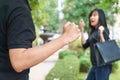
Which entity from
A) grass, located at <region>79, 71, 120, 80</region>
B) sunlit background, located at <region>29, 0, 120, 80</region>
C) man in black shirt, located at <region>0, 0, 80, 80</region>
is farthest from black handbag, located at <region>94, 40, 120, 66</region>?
grass, located at <region>79, 71, 120, 80</region>

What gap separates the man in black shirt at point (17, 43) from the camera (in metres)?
2.11

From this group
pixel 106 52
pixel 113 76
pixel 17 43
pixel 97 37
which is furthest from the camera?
pixel 113 76

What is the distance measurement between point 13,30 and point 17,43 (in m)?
0.08

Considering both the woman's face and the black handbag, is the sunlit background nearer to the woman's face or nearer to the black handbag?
the woman's face

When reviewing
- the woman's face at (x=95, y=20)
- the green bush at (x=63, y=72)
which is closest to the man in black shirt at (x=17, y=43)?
the woman's face at (x=95, y=20)

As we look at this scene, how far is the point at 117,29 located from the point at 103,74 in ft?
74.4

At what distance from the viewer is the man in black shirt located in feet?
6.93

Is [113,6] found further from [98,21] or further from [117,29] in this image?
[117,29]

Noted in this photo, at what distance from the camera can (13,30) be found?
2125 mm

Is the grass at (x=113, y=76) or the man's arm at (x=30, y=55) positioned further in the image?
the grass at (x=113, y=76)

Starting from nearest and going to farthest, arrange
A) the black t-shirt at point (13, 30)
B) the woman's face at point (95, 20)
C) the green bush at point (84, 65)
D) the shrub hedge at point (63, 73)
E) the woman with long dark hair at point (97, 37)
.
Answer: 1. the black t-shirt at point (13, 30)
2. the woman with long dark hair at point (97, 37)
3. the woman's face at point (95, 20)
4. the shrub hedge at point (63, 73)
5. the green bush at point (84, 65)

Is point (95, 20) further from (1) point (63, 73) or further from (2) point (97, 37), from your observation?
(1) point (63, 73)

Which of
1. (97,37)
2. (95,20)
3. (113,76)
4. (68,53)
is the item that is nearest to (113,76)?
(113,76)

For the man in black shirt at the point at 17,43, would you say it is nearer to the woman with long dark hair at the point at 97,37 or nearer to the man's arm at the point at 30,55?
the man's arm at the point at 30,55
